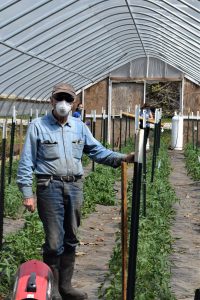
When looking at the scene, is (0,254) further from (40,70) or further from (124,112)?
(124,112)

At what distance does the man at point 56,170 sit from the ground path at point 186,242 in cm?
110

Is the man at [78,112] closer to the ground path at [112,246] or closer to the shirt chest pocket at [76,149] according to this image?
the ground path at [112,246]

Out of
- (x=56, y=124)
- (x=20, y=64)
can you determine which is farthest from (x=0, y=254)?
(x=20, y=64)

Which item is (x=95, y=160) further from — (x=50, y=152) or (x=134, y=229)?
(x=134, y=229)

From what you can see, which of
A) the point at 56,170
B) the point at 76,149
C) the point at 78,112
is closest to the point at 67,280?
the point at 56,170

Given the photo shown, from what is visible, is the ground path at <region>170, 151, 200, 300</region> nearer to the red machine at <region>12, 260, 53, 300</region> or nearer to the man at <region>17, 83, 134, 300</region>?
the man at <region>17, 83, 134, 300</region>

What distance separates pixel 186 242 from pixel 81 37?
27.2ft

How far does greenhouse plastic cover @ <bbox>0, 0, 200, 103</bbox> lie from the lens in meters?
11.8

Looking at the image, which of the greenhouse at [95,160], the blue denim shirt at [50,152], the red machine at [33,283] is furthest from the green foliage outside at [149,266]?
the red machine at [33,283]

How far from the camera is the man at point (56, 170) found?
4.98m

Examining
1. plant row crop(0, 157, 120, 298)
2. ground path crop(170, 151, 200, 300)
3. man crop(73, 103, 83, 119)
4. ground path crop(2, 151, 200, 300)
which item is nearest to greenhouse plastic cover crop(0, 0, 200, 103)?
man crop(73, 103, 83, 119)

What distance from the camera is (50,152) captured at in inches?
197

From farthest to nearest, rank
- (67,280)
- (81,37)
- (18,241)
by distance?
1. (81,37)
2. (18,241)
3. (67,280)

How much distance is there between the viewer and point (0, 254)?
18.7 feet
